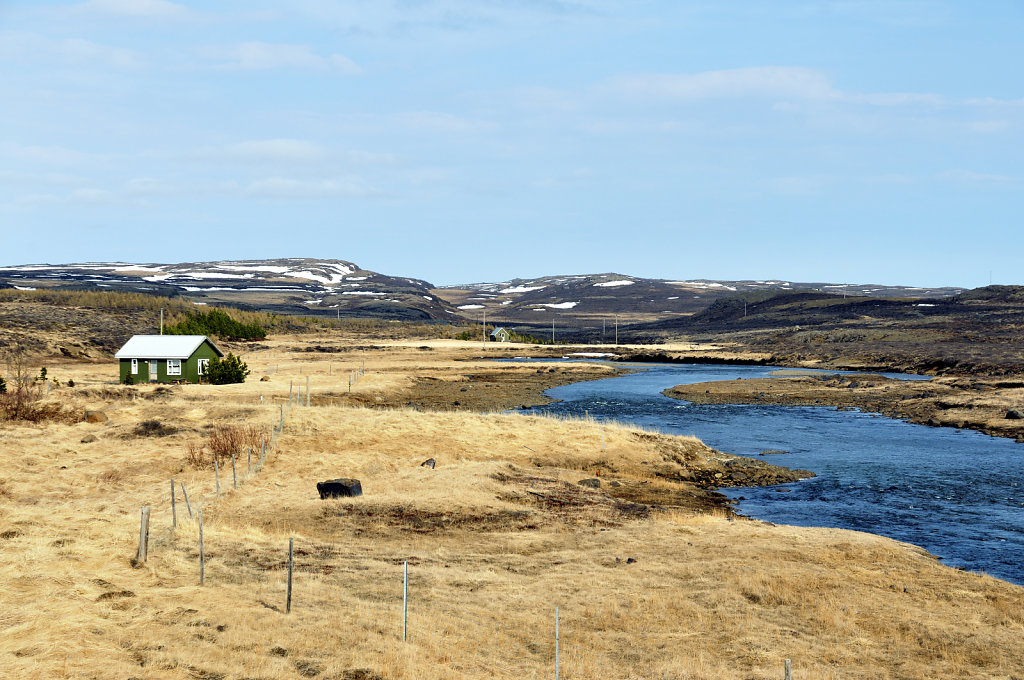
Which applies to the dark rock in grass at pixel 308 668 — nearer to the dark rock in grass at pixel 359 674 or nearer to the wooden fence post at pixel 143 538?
the dark rock in grass at pixel 359 674

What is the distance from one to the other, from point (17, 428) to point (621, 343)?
14510 cm

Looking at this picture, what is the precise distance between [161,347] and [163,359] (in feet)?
4.35

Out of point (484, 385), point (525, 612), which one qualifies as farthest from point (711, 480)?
point (484, 385)

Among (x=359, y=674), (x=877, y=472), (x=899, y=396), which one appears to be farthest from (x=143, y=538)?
(x=899, y=396)

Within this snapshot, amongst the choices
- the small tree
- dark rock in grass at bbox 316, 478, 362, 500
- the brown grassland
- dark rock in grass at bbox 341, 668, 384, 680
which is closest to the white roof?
the small tree

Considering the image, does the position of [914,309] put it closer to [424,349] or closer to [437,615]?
[424,349]

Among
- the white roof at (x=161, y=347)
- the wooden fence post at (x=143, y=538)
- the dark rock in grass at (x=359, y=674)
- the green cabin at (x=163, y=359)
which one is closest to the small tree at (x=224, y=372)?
the green cabin at (x=163, y=359)

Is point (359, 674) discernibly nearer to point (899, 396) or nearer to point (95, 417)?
point (95, 417)

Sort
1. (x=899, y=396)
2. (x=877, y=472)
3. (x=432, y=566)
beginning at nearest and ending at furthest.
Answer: (x=432, y=566), (x=877, y=472), (x=899, y=396)

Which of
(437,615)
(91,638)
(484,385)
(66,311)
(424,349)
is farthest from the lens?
(424,349)

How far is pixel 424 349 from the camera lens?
5084 inches

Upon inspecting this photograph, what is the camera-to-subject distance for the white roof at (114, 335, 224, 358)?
6209 centimetres

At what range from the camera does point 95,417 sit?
41.4 metres

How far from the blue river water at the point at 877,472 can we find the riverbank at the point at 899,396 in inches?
109
